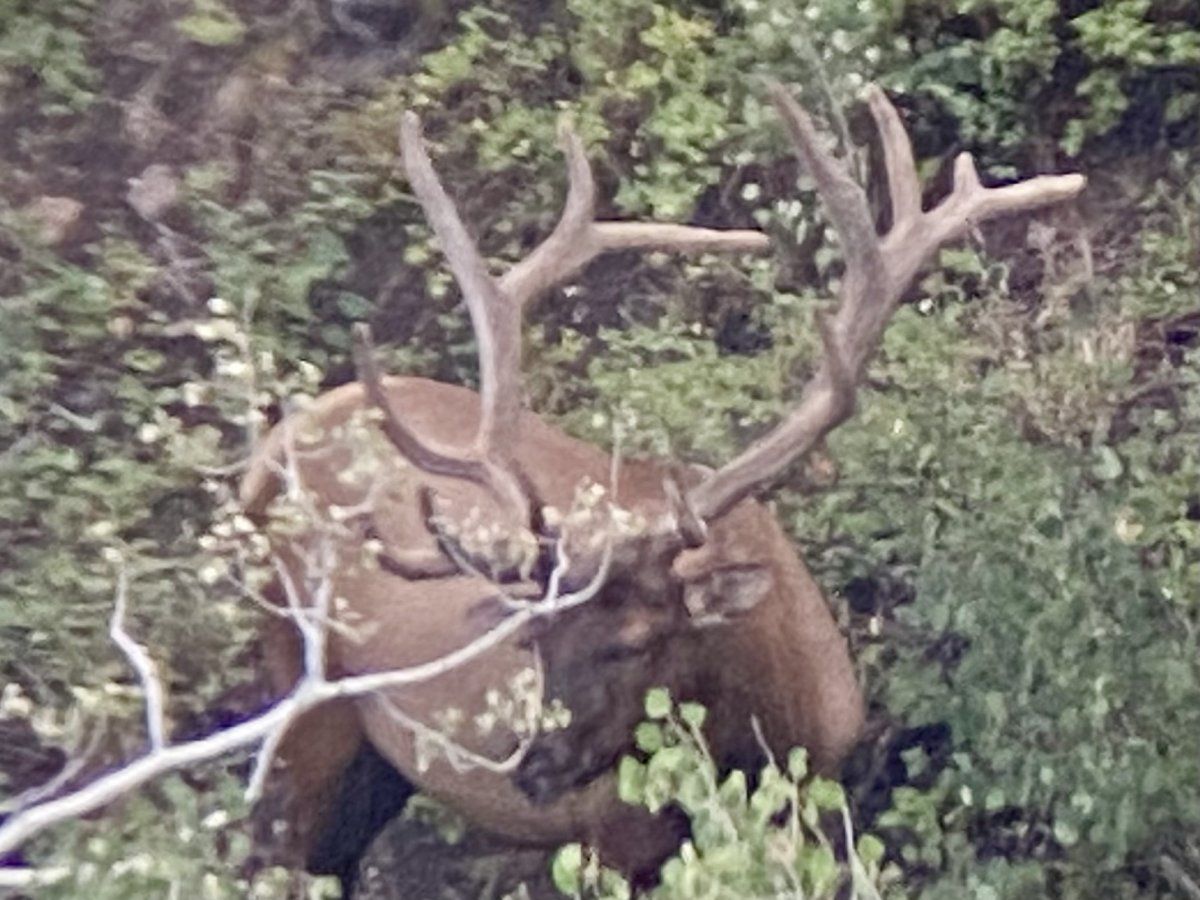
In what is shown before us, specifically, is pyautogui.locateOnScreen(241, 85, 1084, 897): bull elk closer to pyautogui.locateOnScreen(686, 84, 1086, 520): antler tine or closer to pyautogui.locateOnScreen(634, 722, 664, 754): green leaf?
pyautogui.locateOnScreen(686, 84, 1086, 520): antler tine

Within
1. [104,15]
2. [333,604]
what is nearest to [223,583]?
[333,604]

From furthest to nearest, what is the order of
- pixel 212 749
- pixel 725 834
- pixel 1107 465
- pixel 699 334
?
pixel 699 334
pixel 1107 465
pixel 725 834
pixel 212 749

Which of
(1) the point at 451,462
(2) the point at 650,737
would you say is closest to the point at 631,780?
(2) the point at 650,737

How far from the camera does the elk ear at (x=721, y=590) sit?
3213 mm

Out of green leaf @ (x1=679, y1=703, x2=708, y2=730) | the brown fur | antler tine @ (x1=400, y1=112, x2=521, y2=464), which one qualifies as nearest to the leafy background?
the brown fur

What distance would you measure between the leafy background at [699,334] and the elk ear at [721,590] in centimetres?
51

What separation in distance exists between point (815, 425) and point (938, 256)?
3.86 feet

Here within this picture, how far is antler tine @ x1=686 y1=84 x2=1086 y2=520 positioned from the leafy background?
57 cm

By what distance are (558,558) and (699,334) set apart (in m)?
1.32

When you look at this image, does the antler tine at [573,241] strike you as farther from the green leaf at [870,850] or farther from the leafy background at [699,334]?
the green leaf at [870,850]

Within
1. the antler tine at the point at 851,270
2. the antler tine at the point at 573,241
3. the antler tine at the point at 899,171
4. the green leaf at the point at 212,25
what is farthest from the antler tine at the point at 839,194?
the green leaf at the point at 212,25

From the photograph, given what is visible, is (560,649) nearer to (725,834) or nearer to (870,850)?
(725,834)

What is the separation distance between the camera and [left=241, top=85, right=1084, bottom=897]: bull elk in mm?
3105

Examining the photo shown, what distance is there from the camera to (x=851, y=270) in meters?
3.13
